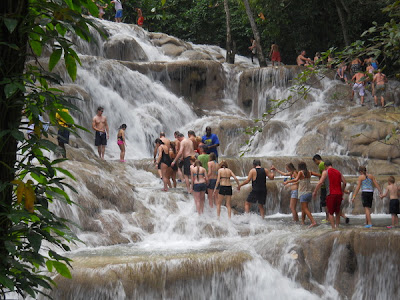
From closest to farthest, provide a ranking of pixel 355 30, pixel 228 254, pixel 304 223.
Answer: pixel 228 254
pixel 304 223
pixel 355 30

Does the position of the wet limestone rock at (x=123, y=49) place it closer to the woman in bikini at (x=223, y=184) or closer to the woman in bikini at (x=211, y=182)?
the woman in bikini at (x=211, y=182)

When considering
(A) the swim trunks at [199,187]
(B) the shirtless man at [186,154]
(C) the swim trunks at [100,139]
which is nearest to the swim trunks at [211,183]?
(A) the swim trunks at [199,187]

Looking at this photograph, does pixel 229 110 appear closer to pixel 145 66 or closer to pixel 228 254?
pixel 145 66

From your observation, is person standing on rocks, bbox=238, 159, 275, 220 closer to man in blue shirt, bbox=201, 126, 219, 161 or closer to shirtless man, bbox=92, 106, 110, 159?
man in blue shirt, bbox=201, 126, 219, 161

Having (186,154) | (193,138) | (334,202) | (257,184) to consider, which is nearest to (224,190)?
(257,184)

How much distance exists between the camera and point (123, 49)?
92.3 ft

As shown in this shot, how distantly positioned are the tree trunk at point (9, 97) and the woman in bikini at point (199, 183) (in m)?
11.0

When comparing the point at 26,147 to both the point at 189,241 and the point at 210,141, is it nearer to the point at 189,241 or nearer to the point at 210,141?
the point at 189,241

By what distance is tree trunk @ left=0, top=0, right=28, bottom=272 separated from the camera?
2.66 metres

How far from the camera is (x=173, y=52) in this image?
30234 mm

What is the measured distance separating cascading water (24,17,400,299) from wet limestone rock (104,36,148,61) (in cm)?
509

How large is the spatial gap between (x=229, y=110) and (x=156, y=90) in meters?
3.36

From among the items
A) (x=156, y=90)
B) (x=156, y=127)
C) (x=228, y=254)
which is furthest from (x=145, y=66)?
(x=228, y=254)

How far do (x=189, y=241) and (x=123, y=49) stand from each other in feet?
55.4
